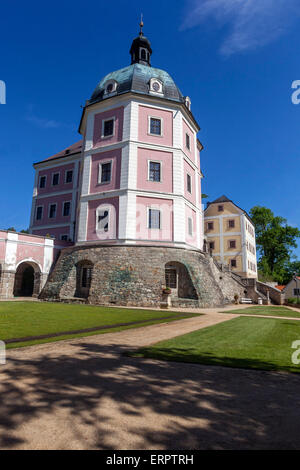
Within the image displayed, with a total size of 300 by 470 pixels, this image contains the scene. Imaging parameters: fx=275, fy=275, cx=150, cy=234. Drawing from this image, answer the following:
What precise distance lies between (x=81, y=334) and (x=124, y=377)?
3.66 m

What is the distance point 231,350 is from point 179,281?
654 inches

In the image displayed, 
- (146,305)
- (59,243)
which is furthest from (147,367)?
(59,243)

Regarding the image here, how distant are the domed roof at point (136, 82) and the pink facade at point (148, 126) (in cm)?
163

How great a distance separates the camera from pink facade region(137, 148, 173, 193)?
2431 cm

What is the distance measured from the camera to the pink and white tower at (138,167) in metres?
23.6

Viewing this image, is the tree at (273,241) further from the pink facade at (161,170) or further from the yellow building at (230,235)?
the pink facade at (161,170)

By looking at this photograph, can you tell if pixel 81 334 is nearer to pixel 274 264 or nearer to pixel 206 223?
pixel 206 223

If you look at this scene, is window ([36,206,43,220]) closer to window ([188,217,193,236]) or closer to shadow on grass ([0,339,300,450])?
window ([188,217,193,236])

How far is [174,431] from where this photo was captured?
2.45 metres

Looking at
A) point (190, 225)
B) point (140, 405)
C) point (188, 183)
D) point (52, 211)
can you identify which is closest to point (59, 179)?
point (52, 211)

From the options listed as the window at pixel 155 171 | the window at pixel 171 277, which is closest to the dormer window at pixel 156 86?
the window at pixel 155 171

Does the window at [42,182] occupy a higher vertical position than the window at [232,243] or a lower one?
higher

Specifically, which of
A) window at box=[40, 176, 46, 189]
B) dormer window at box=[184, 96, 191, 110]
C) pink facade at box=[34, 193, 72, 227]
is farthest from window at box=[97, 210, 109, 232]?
window at box=[40, 176, 46, 189]

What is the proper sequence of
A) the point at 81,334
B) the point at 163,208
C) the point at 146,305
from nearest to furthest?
1. the point at 81,334
2. the point at 146,305
3. the point at 163,208
